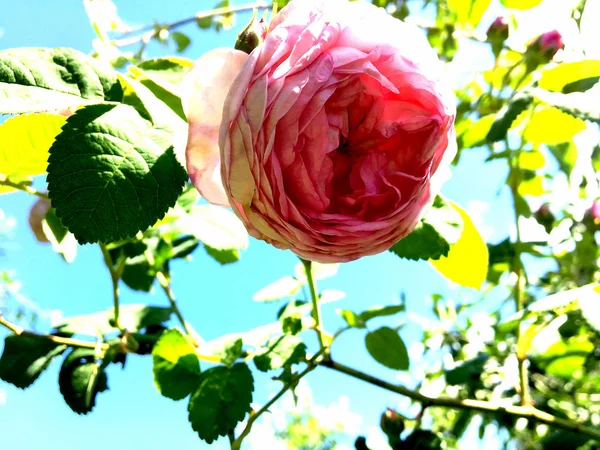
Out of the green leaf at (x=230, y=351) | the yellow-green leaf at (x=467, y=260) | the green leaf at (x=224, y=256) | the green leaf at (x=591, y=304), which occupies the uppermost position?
the yellow-green leaf at (x=467, y=260)

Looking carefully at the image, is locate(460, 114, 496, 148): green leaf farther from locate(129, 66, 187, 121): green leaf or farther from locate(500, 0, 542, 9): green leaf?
locate(129, 66, 187, 121): green leaf

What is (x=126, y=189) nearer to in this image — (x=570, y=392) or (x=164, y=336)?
(x=164, y=336)

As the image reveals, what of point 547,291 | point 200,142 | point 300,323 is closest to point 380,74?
point 200,142

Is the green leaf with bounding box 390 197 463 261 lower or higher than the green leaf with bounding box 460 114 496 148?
higher

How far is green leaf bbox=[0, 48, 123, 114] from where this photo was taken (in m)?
0.42

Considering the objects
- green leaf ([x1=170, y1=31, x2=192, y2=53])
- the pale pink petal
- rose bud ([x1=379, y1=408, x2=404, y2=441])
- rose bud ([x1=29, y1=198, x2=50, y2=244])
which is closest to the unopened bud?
the pale pink petal

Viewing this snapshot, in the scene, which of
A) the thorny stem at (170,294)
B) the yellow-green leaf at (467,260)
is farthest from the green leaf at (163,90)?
the thorny stem at (170,294)

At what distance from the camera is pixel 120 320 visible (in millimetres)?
849

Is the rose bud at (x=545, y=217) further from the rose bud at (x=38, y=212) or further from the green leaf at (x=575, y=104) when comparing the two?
the rose bud at (x=38, y=212)

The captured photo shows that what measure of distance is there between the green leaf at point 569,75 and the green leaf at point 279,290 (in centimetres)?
48

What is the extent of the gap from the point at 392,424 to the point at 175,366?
1.45 feet

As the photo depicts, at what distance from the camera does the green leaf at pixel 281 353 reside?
0.65 m

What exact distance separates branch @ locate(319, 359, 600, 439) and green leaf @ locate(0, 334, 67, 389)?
0.40m

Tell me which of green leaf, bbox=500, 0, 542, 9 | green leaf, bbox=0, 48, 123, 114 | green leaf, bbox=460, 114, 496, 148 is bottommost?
green leaf, bbox=460, 114, 496, 148
